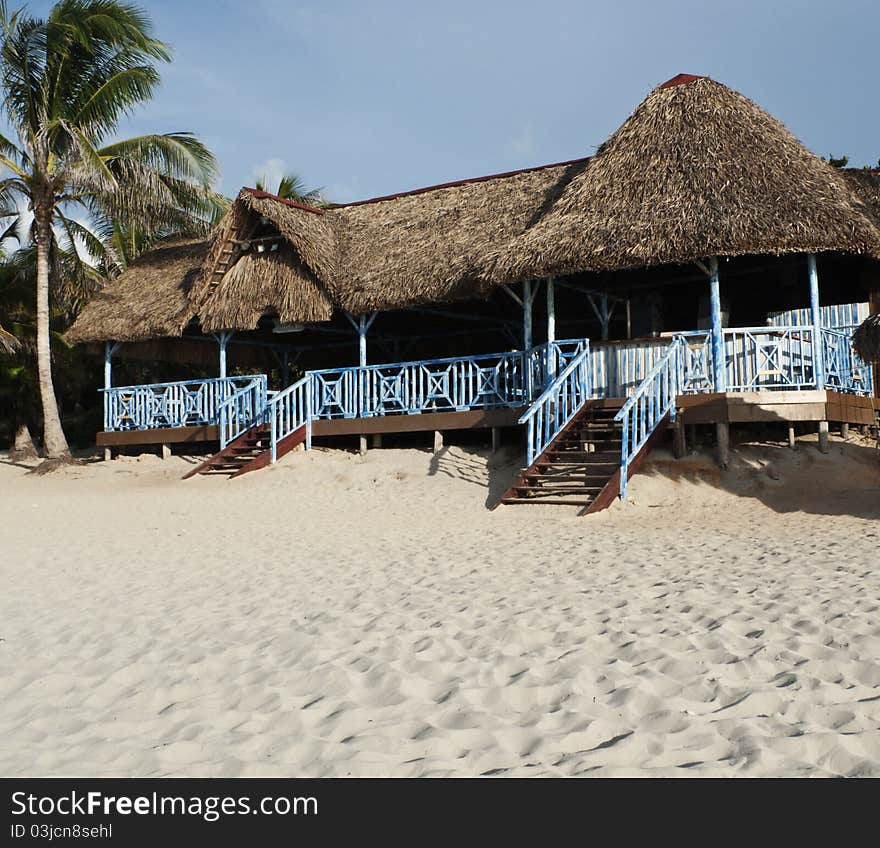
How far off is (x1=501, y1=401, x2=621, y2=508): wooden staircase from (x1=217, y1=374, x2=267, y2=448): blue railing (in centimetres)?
643

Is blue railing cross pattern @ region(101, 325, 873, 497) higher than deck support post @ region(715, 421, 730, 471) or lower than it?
higher

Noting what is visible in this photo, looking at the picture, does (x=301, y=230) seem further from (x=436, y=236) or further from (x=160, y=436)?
(x=160, y=436)

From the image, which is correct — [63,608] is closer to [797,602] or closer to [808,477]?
[797,602]

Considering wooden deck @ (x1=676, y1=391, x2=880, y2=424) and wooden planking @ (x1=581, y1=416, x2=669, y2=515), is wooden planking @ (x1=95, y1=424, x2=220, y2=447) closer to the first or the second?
wooden planking @ (x1=581, y1=416, x2=669, y2=515)

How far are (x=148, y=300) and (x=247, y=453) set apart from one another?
17.3 feet

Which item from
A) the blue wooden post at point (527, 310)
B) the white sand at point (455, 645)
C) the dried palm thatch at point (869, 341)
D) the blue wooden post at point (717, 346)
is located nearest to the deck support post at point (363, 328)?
the blue wooden post at point (527, 310)

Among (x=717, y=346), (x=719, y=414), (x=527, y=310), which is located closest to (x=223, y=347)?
(x=527, y=310)

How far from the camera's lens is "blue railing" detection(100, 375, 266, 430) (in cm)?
1797

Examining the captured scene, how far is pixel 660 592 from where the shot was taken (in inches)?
256

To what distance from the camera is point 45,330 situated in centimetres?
1886

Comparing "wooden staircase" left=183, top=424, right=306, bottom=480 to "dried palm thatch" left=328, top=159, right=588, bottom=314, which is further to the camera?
"dried palm thatch" left=328, top=159, right=588, bottom=314

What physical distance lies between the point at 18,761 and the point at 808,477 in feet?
35.1

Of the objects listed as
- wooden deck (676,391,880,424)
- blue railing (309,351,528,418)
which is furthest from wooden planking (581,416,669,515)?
blue railing (309,351,528,418)

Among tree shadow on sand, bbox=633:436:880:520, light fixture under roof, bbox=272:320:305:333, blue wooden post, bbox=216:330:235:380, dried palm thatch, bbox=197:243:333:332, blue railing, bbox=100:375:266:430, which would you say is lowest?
tree shadow on sand, bbox=633:436:880:520
